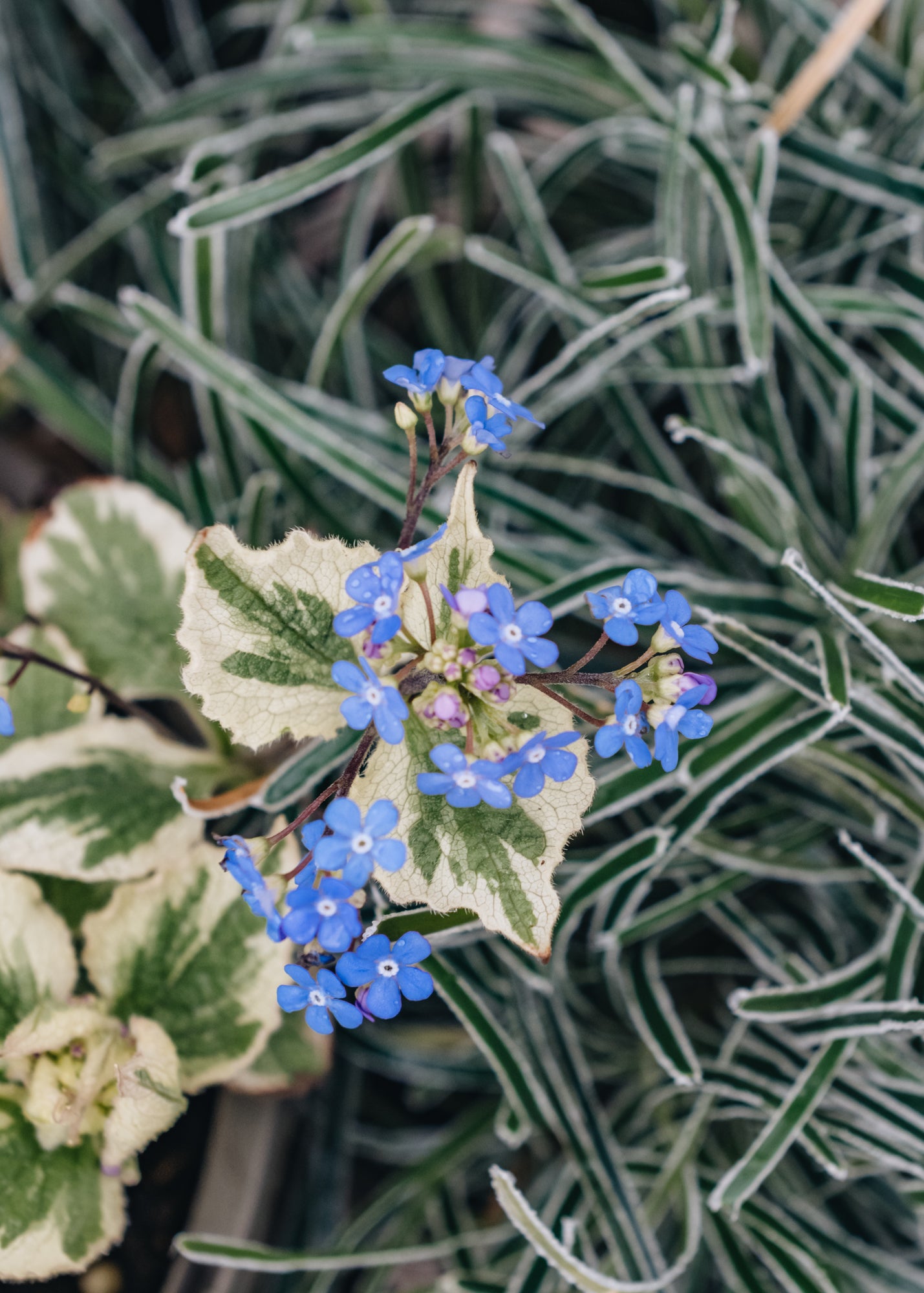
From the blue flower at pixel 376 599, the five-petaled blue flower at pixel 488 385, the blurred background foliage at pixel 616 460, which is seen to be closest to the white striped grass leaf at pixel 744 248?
the blurred background foliage at pixel 616 460

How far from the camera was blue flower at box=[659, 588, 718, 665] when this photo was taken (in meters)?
0.48

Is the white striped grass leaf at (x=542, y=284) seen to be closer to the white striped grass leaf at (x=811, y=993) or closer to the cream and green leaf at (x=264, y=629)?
the cream and green leaf at (x=264, y=629)

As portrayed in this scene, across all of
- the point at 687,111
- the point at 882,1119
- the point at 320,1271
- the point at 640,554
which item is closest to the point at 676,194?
the point at 687,111

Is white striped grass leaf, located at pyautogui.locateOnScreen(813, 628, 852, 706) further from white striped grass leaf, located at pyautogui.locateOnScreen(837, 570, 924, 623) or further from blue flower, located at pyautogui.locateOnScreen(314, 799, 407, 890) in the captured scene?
blue flower, located at pyautogui.locateOnScreen(314, 799, 407, 890)

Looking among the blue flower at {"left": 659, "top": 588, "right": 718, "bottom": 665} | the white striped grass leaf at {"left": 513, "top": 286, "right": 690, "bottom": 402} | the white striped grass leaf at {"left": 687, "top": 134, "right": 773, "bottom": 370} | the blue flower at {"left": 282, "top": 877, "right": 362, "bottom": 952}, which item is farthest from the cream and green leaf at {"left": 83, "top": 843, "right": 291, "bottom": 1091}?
the white striped grass leaf at {"left": 687, "top": 134, "right": 773, "bottom": 370}

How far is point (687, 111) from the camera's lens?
32.7 inches

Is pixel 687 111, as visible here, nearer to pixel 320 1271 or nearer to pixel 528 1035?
Answer: pixel 528 1035

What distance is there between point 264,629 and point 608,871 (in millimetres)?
339

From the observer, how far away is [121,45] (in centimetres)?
114

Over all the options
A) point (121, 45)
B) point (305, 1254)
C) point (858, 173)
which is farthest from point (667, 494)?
point (121, 45)

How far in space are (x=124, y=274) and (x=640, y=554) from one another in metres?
0.74

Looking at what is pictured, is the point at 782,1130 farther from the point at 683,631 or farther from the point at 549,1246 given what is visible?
the point at 683,631

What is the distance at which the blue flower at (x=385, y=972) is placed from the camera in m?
0.44

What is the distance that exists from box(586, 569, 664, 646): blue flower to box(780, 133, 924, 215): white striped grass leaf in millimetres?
609
